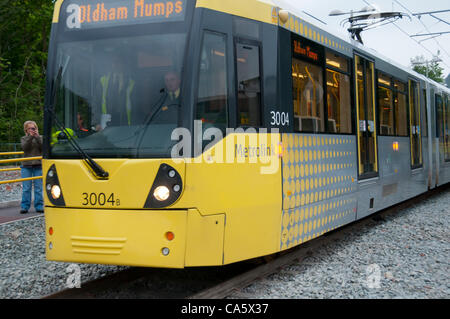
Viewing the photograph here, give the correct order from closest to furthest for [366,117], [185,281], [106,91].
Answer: [106,91] < [185,281] < [366,117]

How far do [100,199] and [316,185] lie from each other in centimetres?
284

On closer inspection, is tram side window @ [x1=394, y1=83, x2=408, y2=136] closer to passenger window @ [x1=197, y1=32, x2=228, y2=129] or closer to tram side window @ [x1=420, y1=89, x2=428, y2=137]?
tram side window @ [x1=420, y1=89, x2=428, y2=137]

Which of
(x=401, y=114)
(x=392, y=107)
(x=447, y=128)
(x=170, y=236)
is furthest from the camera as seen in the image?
(x=447, y=128)

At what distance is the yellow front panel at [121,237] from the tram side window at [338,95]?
10.6 feet

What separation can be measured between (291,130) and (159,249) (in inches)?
85.0

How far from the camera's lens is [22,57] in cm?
3522

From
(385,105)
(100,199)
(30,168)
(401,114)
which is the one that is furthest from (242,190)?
(30,168)

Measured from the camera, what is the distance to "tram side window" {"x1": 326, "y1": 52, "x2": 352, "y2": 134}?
24.4 feet

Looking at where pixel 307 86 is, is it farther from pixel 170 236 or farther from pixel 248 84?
pixel 170 236

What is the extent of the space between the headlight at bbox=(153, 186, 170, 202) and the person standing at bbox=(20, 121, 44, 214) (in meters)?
6.72

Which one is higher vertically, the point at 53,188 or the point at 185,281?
the point at 53,188

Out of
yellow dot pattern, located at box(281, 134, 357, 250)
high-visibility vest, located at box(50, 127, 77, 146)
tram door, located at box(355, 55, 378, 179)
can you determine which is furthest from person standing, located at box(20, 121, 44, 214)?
tram door, located at box(355, 55, 378, 179)

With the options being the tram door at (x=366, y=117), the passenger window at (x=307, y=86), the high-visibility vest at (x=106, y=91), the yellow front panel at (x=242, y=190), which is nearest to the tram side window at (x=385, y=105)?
the tram door at (x=366, y=117)

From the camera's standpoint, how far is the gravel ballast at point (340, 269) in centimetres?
548
